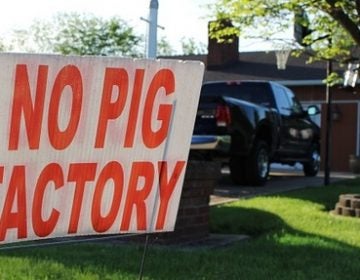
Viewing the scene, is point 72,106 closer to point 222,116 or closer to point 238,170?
point 222,116

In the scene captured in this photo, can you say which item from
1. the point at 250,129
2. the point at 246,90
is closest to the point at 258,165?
the point at 250,129

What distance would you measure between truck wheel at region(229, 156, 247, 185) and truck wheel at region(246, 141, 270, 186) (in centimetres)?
9

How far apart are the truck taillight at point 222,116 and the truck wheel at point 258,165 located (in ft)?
3.48

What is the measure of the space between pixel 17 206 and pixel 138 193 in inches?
27.2

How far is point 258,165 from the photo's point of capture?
1226cm

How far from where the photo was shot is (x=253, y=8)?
33.1ft

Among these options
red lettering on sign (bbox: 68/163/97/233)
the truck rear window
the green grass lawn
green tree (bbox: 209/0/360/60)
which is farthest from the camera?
the truck rear window

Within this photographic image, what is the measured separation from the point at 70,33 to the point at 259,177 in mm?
38786

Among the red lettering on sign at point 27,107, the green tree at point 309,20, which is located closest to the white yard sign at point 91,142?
the red lettering on sign at point 27,107

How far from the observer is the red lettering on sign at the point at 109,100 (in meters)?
3.59

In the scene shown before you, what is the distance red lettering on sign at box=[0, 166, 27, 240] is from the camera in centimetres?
334

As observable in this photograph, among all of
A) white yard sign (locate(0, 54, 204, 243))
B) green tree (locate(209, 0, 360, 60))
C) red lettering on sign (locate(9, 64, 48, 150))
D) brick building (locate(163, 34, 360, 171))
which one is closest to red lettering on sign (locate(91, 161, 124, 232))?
white yard sign (locate(0, 54, 204, 243))

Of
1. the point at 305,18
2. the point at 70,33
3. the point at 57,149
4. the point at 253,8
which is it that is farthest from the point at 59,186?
the point at 70,33

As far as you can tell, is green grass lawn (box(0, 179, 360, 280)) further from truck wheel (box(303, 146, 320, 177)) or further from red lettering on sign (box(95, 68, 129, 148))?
truck wheel (box(303, 146, 320, 177))
